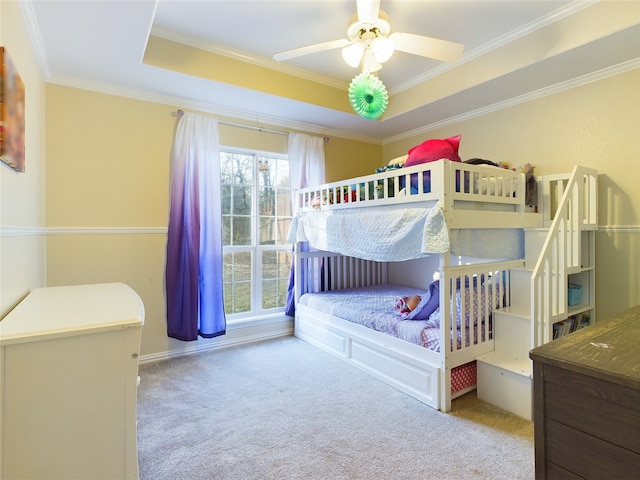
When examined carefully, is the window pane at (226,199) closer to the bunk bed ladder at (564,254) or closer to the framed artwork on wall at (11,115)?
the framed artwork on wall at (11,115)

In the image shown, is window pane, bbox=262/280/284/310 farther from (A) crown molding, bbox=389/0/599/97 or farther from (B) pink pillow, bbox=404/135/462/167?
(A) crown molding, bbox=389/0/599/97

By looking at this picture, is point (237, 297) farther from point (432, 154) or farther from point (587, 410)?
point (587, 410)

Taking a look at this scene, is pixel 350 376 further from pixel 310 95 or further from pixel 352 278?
pixel 310 95

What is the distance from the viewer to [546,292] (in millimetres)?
2111

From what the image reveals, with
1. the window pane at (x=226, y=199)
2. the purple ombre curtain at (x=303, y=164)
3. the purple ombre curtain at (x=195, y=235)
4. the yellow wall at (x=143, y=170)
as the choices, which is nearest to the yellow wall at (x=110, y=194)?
the yellow wall at (x=143, y=170)

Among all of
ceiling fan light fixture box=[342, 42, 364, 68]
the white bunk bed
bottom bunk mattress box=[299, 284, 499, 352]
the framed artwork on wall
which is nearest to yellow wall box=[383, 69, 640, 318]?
the white bunk bed

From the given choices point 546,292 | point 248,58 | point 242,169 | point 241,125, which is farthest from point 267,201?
point 546,292

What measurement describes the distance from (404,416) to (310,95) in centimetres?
270

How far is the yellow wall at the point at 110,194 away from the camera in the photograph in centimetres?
254

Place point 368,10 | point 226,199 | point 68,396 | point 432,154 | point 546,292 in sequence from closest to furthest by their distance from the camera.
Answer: point 68,396 → point 368,10 → point 546,292 → point 432,154 → point 226,199

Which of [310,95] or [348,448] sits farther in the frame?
[310,95]

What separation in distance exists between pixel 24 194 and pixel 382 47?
214 cm

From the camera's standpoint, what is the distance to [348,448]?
5.69ft

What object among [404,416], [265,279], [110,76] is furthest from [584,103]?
[110,76]
